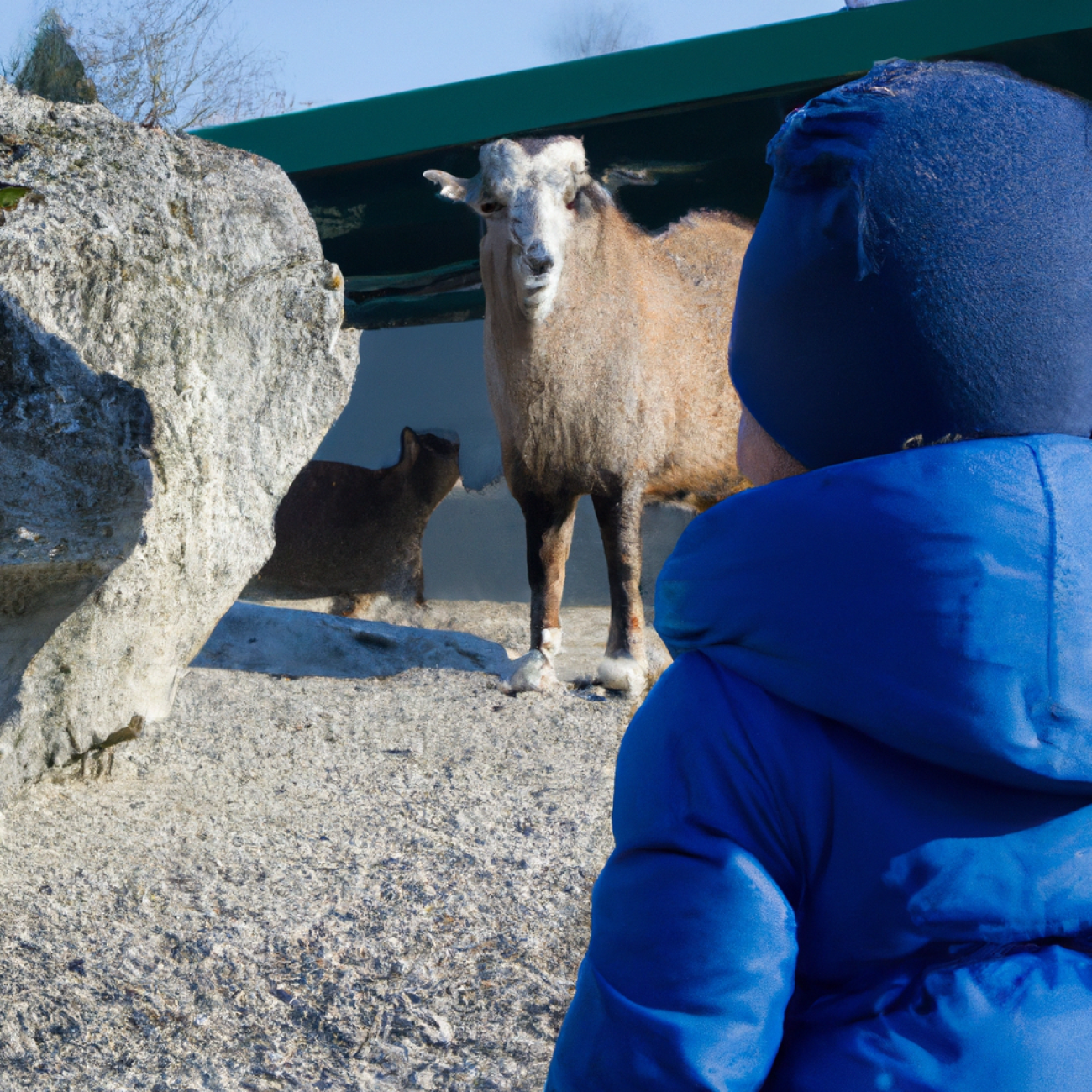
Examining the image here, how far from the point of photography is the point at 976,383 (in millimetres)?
577

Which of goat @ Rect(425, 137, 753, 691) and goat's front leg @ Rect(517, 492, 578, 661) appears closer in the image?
goat @ Rect(425, 137, 753, 691)

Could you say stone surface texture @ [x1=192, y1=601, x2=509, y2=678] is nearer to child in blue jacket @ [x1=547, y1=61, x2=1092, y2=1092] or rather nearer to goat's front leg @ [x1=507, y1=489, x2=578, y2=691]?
goat's front leg @ [x1=507, y1=489, x2=578, y2=691]

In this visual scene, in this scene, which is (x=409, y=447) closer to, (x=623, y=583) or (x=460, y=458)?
(x=460, y=458)

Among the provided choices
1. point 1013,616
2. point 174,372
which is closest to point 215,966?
point 174,372

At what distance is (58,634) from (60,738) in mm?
236

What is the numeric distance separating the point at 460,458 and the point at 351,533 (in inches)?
29.6

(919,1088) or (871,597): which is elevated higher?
(871,597)

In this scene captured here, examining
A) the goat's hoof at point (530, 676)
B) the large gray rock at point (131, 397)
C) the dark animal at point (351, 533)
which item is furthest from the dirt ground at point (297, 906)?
the dark animal at point (351, 533)

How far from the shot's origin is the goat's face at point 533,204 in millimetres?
3107

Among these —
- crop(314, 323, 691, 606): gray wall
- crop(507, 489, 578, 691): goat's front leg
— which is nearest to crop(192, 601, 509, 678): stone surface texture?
crop(507, 489, 578, 691): goat's front leg

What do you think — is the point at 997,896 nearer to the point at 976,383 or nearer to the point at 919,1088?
the point at 919,1088

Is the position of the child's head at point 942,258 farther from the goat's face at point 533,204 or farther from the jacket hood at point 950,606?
the goat's face at point 533,204

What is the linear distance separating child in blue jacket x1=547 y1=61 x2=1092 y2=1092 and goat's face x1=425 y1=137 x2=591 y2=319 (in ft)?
8.44

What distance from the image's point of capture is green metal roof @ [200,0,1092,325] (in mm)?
3506
